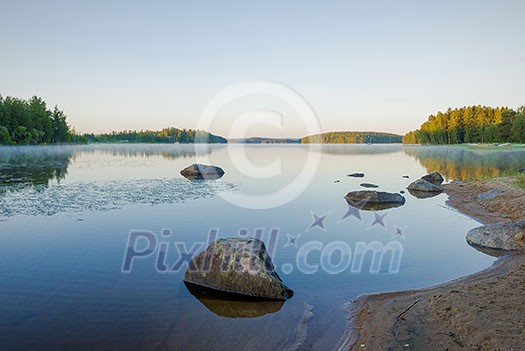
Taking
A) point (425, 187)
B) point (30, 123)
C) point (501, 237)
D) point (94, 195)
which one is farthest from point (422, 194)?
point (30, 123)

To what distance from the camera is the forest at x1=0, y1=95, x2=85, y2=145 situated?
104375mm

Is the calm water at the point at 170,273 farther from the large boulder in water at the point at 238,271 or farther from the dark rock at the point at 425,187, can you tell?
the dark rock at the point at 425,187

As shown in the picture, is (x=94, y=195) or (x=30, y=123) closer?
(x=94, y=195)

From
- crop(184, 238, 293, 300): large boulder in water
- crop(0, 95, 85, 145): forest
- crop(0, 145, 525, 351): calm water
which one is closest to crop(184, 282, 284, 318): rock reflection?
crop(0, 145, 525, 351): calm water

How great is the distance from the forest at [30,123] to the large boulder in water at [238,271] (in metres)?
118

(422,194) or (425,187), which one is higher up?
(425,187)

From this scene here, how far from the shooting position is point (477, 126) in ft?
443

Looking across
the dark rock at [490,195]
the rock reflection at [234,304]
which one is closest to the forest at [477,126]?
the dark rock at [490,195]

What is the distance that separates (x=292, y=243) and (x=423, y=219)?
26.1ft

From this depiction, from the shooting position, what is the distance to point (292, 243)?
1292 centimetres

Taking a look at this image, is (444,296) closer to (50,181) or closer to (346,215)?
(346,215)

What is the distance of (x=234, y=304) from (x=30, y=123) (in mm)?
131825

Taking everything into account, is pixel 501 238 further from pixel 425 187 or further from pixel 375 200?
pixel 425 187

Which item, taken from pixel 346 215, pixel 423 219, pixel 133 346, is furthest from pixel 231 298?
pixel 423 219
